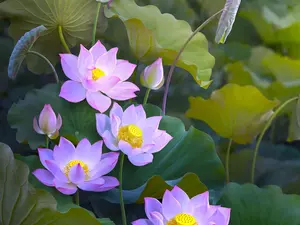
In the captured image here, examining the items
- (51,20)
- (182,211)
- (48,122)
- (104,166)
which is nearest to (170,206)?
(182,211)

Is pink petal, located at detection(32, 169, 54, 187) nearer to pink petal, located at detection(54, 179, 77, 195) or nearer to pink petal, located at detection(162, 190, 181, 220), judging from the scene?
pink petal, located at detection(54, 179, 77, 195)

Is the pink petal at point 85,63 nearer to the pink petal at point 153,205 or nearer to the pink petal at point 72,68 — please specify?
the pink petal at point 72,68

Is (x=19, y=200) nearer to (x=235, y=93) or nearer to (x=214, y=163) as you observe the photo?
(x=214, y=163)

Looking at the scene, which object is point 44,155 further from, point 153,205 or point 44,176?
point 153,205

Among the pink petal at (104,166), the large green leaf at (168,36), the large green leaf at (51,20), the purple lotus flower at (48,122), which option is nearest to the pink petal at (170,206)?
the pink petal at (104,166)

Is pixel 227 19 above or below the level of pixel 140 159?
above

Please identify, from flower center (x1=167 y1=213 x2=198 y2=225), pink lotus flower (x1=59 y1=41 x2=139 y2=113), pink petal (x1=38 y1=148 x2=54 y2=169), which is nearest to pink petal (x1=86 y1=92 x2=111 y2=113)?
pink lotus flower (x1=59 y1=41 x2=139 y2=113)
